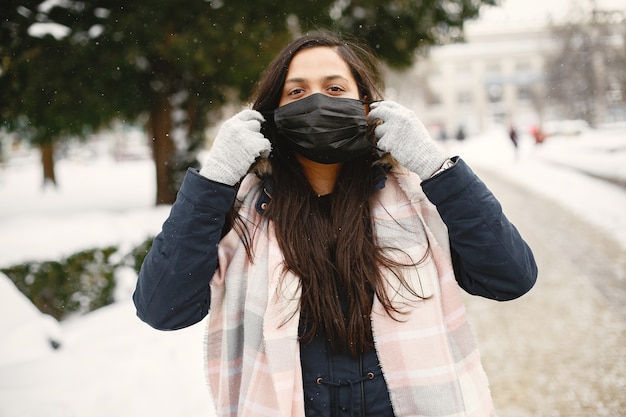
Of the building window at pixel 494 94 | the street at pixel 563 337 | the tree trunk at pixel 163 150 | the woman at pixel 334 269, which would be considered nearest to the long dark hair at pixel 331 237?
the woman at pixel 334 269

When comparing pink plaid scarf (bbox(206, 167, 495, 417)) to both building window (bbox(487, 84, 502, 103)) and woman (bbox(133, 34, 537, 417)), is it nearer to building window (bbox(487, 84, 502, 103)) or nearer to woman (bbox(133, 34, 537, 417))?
→ woman (bbox(133, 34, 537, 417))

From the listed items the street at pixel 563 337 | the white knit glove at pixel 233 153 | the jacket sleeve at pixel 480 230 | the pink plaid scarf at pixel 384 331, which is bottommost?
the street at pixel 563 337

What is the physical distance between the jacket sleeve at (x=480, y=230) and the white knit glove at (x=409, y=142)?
0.18 ft

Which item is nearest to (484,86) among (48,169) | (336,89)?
(48,169)

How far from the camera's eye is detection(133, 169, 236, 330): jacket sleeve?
1.54m

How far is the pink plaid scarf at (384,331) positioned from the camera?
1.56 m

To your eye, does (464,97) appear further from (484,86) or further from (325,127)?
(325,127)

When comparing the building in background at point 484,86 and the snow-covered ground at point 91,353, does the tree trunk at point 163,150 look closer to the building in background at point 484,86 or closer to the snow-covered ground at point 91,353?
the snow-covered ground at point 91,353

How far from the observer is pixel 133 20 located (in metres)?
6.91

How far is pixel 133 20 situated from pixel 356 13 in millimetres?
3879

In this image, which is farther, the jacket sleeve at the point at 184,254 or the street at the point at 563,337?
the street at the point at 563,337

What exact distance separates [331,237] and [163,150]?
937 cm

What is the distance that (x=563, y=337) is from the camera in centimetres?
462

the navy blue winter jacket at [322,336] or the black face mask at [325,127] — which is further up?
the black face mask at [325,127]
